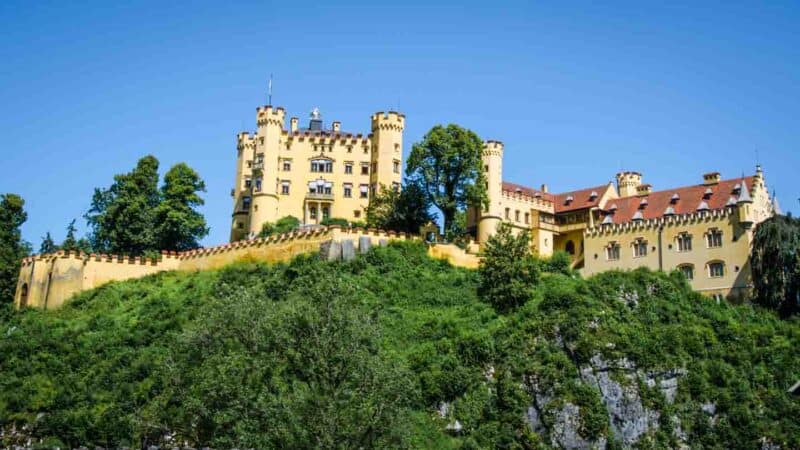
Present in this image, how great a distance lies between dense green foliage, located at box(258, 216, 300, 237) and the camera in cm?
7581

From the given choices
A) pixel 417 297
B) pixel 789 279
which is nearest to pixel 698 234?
pixel 789 279

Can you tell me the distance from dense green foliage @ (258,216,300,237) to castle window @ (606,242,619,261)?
23504 mm

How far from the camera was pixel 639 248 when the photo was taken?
7144 centimetres

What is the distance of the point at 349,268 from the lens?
210 ft

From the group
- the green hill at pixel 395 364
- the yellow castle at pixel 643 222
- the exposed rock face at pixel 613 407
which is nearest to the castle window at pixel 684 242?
the yellow castle at pixel 643 222

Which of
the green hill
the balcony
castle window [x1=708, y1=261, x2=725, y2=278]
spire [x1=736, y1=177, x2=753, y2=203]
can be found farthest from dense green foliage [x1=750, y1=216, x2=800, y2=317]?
the balcony

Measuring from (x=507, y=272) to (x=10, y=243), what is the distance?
39.6 m

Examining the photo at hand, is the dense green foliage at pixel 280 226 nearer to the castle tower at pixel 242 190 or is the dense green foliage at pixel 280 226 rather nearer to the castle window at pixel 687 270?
the castle tower at pixel 242 190

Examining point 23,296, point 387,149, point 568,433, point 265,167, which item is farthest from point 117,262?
point 568,433

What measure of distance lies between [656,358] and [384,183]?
106 ft

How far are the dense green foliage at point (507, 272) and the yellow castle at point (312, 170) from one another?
19942 mm

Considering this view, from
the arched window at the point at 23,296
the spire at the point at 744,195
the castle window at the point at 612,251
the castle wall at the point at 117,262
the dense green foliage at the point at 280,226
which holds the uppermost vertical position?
the spire at the point at 744,195

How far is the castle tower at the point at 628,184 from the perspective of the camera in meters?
81.1

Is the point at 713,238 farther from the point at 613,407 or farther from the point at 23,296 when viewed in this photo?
the point at 23,296
